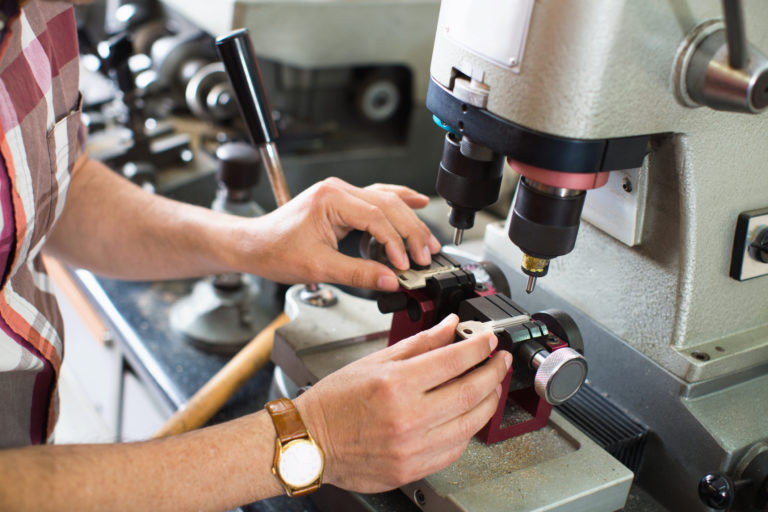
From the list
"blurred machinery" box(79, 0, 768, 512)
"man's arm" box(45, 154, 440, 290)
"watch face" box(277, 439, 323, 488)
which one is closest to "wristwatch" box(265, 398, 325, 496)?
"watch face" box(277, 439, 323, 488)

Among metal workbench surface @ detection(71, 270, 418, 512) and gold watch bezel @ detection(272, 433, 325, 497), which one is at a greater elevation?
gold watch bezel @ detection(272, 433, 325, 497)

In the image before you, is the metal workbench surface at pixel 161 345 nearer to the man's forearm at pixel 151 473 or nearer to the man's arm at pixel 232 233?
the man's arm at pixel 232 233

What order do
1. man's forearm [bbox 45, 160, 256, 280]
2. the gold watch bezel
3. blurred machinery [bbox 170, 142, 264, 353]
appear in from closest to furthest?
the gold watch bezel < man's forearm [bbox 45, 160, 256, 280] < blurred machinery [bbox 170, 142, 264, 353]

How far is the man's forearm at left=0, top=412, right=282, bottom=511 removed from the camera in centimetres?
69

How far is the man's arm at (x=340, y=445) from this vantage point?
0.72 metres

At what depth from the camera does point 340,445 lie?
75cm

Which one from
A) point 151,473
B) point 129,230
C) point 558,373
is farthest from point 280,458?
point 129,230

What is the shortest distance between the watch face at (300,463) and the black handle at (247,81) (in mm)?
452

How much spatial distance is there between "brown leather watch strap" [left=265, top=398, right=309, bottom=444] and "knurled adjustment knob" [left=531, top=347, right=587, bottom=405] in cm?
24

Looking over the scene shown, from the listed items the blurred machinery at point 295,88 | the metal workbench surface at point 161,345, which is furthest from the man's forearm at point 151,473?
the blurred machinery at point 295,88

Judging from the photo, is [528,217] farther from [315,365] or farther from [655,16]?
[315,365]

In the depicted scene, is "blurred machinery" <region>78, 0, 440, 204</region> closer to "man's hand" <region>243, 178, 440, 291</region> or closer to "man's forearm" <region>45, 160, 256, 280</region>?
"man's forearm" <region>45, 160, 256, 280</region>

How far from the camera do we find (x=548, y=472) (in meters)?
0.79

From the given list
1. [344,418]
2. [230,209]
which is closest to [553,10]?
[344,418]
